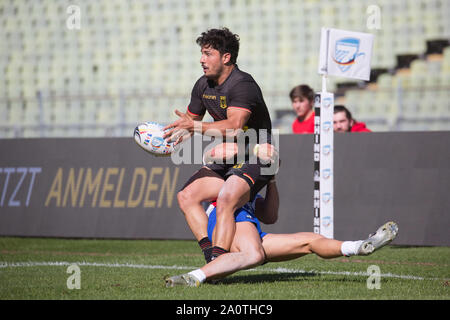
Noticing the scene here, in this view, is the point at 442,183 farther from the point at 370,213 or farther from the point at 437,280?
the point at 437,280

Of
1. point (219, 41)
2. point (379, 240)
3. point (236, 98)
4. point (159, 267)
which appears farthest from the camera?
point (159, 267)

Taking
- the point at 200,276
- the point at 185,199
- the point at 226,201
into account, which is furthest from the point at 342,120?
the point at 200,276

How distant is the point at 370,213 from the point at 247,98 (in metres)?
4.20

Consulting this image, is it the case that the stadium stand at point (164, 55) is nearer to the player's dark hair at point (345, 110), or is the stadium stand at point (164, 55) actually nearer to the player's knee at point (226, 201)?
the player's dark hair at point (345, 110)

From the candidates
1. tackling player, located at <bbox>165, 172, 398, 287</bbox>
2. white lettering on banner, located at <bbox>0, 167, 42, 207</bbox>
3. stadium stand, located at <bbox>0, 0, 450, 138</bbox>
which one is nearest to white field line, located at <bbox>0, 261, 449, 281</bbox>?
tackling player, located at <bbox>165, 172, 398, 287</bbox>

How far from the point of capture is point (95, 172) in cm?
1147

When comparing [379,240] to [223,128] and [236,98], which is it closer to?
[223,128]

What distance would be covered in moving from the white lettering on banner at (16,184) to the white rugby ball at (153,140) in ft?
17.9

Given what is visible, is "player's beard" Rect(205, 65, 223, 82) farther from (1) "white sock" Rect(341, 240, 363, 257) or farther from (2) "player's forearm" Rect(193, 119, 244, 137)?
(1) "white sock" Rect(341, 240, 363, 257)

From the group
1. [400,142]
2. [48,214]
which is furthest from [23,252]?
[400,142]

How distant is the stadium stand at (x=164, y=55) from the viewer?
14.9 meters

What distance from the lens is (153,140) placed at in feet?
21.9

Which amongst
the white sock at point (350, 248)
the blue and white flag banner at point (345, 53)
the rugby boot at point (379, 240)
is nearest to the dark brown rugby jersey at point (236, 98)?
the white sock at point (350, 248)

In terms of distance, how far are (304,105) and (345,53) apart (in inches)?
69.0
